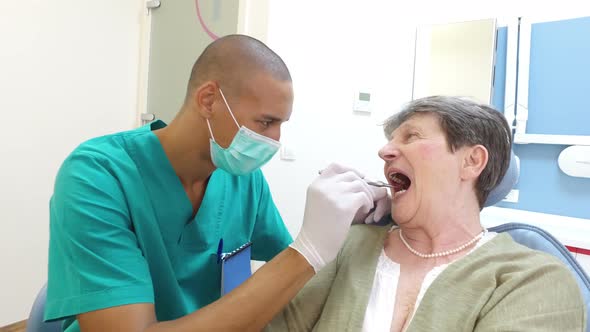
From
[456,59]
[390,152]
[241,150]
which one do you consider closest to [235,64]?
[241,150]

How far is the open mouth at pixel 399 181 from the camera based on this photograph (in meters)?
1.04

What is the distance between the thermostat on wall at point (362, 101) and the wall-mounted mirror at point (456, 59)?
15.7 inches

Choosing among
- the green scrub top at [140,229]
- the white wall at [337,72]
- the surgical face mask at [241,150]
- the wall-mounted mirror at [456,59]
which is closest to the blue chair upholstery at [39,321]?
the green scrub top at [140,229]

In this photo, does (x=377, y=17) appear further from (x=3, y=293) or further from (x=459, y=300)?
(x=3, y=293)

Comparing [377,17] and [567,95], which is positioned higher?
[377,17]

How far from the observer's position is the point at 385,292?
92 cm

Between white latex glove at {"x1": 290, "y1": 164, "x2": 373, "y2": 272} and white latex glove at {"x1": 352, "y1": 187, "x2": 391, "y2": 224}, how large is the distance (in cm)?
Result: 10

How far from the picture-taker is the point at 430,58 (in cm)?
270

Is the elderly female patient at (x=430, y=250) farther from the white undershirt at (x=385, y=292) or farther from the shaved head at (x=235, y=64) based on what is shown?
the shaved head at (x=235, y=64)

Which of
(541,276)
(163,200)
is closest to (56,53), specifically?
(163,200)

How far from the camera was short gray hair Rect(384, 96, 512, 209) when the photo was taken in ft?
3.22

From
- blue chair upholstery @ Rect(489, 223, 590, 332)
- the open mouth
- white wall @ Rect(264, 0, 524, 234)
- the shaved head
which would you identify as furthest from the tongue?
white wall @ Rect(264, 0, 524, 234)

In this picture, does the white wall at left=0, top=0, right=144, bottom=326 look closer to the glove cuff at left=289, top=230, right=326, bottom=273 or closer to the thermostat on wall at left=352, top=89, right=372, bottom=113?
the thermostat on wall at left=352, top=89, right=372, bottom=113

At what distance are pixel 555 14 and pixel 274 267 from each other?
227 centimetres
